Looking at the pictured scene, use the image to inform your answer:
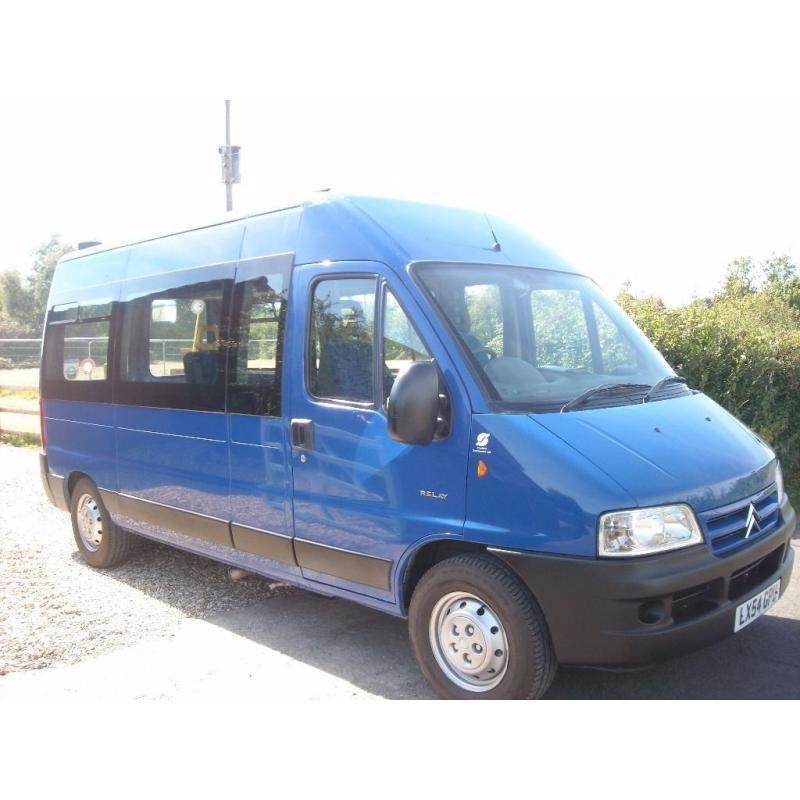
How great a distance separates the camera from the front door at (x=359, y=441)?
390cm

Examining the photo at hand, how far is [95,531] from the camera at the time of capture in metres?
6.85

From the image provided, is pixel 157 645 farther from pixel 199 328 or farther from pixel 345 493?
pixel 199 328

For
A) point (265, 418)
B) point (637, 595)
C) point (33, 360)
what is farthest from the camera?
point (33, 360)

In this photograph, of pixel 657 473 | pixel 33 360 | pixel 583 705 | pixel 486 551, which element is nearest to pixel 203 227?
pixel 486 551

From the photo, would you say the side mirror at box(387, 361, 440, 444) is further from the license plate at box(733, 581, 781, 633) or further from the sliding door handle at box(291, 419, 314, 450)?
the license plate at box(733, 581, 781, 633)

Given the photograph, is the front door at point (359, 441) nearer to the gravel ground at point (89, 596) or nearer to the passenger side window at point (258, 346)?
the passenger side window at point (258, 346)

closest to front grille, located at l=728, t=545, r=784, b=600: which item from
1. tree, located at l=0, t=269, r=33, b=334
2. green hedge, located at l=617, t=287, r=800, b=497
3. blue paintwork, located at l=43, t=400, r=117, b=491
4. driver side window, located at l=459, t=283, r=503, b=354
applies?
driver side window, located at l=459, t=283, r=503, b=354

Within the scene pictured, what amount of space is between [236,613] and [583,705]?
9.28 ft

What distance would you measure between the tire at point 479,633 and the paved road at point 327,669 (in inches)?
13.7

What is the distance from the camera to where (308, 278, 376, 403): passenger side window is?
4285mm

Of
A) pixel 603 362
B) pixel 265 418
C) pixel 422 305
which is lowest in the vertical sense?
pixel 265 418

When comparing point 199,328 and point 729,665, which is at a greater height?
point 199,328

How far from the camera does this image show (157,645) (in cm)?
494

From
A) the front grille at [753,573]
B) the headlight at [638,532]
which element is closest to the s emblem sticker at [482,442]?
the headlight at [638,532]
